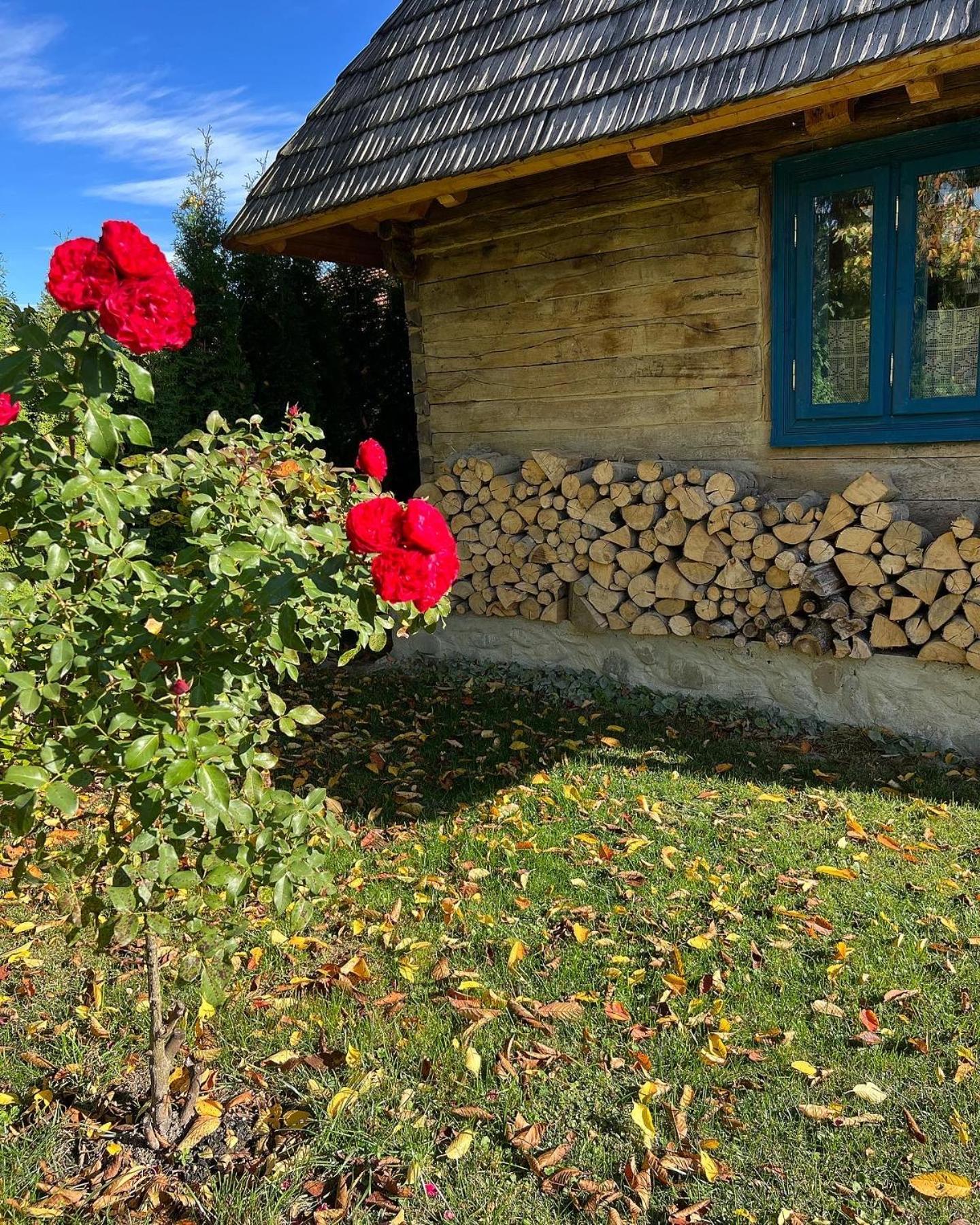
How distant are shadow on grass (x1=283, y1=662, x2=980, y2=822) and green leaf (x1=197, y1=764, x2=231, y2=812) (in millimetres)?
2485

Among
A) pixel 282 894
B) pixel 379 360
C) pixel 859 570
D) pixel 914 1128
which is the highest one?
pixel 379 360

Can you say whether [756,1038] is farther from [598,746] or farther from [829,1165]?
[598,746]

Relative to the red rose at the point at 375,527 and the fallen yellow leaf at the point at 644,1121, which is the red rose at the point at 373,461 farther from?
the fallen yellow leaf at the point at 644,1121

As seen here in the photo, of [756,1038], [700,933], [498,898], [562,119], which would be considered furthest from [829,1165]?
[562,119]

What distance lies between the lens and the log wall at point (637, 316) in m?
4.81

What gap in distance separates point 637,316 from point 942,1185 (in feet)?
15.0

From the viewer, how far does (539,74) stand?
4953 millimetres

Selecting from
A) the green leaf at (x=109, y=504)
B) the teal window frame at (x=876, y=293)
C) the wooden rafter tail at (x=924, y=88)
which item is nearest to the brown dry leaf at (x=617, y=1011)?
the green leaf at (x=109, y=504)

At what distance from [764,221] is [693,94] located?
1.00 meters

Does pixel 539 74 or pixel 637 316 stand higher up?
pixel 539 74

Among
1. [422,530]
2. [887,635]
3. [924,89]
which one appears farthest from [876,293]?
[422,530]

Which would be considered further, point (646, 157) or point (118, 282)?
point (646, 157)

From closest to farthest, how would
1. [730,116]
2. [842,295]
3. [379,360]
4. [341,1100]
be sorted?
[341,1100] < [730,116] < [842,295] < [379,360]

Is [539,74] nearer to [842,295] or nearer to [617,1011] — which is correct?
[842,295]
